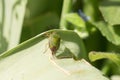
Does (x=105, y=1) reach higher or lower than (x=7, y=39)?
higher

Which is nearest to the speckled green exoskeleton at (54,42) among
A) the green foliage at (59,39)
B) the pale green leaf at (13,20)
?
the green foliage at (59,39)

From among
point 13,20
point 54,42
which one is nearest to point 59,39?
point 54,42

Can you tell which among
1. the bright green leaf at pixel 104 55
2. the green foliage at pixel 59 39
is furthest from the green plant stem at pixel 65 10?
the bright green leaf at pixel 104 55

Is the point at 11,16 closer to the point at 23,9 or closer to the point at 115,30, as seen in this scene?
the point at 23,9

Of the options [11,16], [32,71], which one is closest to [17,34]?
[11,16]

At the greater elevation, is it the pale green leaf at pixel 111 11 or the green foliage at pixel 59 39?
the pale green leaf at pixel 111 11

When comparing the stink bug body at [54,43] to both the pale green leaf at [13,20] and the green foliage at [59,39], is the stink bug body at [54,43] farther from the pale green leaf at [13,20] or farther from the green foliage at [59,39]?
the pale green leaf at [13,20]

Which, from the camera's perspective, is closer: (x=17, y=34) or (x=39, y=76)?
(x=39, y=76)

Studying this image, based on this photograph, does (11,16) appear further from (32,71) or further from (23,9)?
(32,71)
